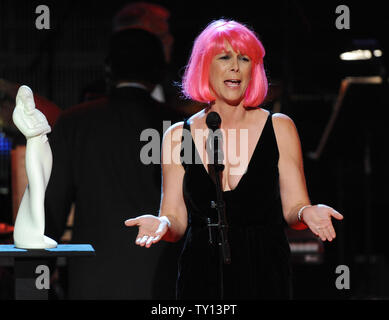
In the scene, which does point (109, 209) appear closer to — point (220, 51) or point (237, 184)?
point (237, 184)

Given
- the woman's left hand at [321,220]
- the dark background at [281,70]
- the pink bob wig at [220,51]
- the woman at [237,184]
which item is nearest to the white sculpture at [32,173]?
the woman at [237,184]

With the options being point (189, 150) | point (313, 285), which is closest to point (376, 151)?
point (313, 285)

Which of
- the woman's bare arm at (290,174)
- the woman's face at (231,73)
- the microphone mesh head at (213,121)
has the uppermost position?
the woman's face at (231,73)

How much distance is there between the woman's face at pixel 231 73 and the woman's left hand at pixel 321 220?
1.54 ft

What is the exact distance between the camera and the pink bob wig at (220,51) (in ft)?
7.48

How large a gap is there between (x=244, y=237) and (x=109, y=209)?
0.79 meters

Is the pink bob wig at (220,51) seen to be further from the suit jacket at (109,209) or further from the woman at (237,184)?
the suit jacket at (109,209)

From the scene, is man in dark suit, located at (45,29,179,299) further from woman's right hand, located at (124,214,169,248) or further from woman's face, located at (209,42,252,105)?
woman's right hand, located at (124,214,169,248)

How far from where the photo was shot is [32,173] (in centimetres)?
200

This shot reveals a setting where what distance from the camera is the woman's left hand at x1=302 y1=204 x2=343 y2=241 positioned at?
2025 mm

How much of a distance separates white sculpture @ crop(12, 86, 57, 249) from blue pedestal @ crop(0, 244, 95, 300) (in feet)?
0.26

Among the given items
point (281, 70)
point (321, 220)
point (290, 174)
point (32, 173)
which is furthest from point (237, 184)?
point (281, 70)

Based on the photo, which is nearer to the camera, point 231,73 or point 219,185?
point 219,185
